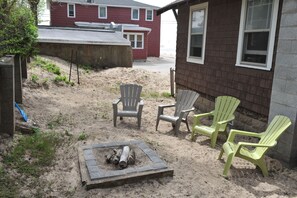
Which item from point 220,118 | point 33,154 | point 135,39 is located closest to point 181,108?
point 220,118

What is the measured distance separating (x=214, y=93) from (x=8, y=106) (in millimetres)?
4477

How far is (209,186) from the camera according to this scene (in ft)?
10.7

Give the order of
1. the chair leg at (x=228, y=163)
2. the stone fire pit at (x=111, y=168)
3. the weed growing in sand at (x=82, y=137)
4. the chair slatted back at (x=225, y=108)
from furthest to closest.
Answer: the chair slatted back at (x=225, y=108) → the weed growing in sand at (x=82, y=137) → the chair leg at (x=228, y=163) → the stone fire pit at (x=111, y=168)

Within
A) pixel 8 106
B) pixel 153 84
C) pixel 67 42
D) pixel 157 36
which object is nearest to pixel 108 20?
pixel 157 36

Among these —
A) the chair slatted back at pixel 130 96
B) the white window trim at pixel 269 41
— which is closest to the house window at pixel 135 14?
the chair slatted back at pixel 130 96

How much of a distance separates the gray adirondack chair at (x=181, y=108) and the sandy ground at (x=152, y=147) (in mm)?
275

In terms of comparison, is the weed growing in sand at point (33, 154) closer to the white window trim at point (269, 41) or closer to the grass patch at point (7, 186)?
the grass patch at point (7, 186)

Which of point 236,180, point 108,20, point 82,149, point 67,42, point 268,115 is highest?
point 108,20

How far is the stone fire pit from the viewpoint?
3.08 m

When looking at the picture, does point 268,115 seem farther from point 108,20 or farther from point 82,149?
point 108,20

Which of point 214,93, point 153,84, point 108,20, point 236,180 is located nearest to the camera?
point 236,180

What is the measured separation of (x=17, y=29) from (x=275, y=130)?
6.27 metres

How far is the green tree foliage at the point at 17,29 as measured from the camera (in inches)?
222

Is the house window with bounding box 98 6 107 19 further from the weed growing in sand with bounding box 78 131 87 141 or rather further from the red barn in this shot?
the weed growing in sand with bounding box 78 131 87 141
